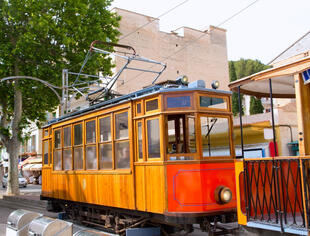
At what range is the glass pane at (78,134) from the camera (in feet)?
30.3

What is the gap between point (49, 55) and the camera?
18.6 m

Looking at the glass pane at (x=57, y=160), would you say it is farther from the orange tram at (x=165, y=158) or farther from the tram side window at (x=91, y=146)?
the orange tram at (x=165, y=158)

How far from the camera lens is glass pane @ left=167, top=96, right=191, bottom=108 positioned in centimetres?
677

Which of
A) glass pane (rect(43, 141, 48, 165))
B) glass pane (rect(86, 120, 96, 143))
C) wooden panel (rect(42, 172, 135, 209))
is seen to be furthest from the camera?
glass pane (rect(43, 141, 48, 165))

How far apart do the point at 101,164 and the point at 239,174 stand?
12.0 ft

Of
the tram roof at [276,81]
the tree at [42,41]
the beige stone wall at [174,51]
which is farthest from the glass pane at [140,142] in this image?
the beige stone wall at [174,51]

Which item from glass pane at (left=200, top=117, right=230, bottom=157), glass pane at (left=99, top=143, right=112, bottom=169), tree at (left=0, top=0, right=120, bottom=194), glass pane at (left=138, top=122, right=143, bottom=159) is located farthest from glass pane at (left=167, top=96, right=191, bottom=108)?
tree at (left=0, top=0, right=120, bottom=194)

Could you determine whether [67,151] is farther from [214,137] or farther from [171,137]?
[214,137]

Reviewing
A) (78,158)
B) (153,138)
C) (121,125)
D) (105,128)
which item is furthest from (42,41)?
(153,138)

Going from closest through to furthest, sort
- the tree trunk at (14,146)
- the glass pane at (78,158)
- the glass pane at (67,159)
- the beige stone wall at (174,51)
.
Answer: the glass pane at (78,158), the glass pane at (67,159), the tree trunk at (14,146), the beige stone wall at (174,51)

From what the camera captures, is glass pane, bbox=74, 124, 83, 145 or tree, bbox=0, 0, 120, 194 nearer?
glass pane, bbox=74, 124, 83, 145

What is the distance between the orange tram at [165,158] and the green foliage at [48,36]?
34.9 ft

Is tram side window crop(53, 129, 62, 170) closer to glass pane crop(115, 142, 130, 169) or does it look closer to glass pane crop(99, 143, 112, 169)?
glass pane crop(99, 143, 112, 169)

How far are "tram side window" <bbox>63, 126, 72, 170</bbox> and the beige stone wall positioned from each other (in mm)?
18005
